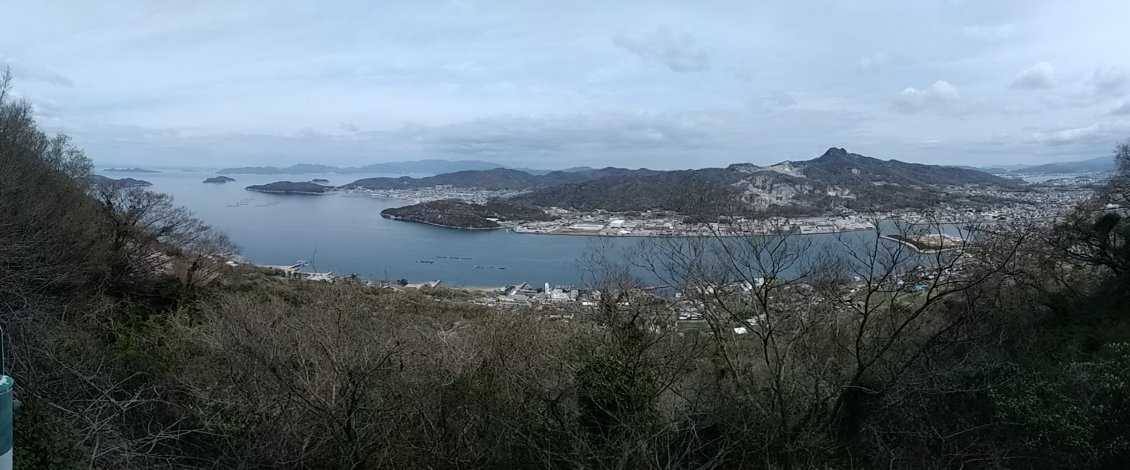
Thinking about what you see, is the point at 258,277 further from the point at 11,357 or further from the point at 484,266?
the point at 11,357

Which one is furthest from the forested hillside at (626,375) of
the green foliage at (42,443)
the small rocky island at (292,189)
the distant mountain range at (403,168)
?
the distant mountain range at (403,168)

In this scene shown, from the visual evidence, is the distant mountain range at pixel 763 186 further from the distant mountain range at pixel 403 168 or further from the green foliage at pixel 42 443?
the distant mountain range at pixel 403 168

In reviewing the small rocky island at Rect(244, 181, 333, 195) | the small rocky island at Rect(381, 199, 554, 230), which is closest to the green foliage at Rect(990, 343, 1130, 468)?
the small rocky island at Rect(381, 199, 554, 230)

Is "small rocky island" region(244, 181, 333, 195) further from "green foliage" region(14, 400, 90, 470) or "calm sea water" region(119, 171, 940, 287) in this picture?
"green foliage" region(14, 400, 90, 470)


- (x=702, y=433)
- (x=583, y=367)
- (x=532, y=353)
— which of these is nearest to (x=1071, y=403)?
(x=702, y=433)

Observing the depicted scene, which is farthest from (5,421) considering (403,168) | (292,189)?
(403,168)

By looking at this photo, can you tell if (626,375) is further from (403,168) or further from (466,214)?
(403,168)
